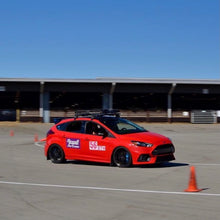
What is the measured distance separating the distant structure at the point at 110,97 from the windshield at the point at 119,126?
26217mm

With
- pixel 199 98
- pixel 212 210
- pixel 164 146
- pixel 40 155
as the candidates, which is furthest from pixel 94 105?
pixel 212 210

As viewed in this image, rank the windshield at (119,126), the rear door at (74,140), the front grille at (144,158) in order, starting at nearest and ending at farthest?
the front grille at (144,158), the windshield at (119,126), the rear door at (74,140)

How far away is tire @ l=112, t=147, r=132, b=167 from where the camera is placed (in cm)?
1318

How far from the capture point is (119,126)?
14242mm

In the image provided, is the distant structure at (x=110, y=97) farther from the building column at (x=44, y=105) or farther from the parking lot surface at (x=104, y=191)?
the parking lot surface at (x=104, y=191)

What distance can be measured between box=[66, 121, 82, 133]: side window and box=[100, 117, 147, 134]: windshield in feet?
2.67

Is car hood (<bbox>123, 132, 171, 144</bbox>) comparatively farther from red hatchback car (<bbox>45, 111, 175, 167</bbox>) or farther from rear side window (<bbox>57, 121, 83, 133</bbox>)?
rear side window (<bbox>57, 121, 83, 133</bbox>)

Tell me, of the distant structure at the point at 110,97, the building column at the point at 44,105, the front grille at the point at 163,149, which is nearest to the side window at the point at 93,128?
the front grille at the point at 163,149

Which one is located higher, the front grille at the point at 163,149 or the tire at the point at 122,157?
the front grille at the point at 163,149

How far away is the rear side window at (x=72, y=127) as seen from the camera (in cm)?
1468

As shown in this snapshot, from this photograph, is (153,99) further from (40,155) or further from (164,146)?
(164,146)

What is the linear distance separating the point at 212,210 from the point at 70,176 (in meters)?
5.15

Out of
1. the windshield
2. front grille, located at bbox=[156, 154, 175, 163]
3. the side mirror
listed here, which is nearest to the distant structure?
the windshield

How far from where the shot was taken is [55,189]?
31.7 feet
